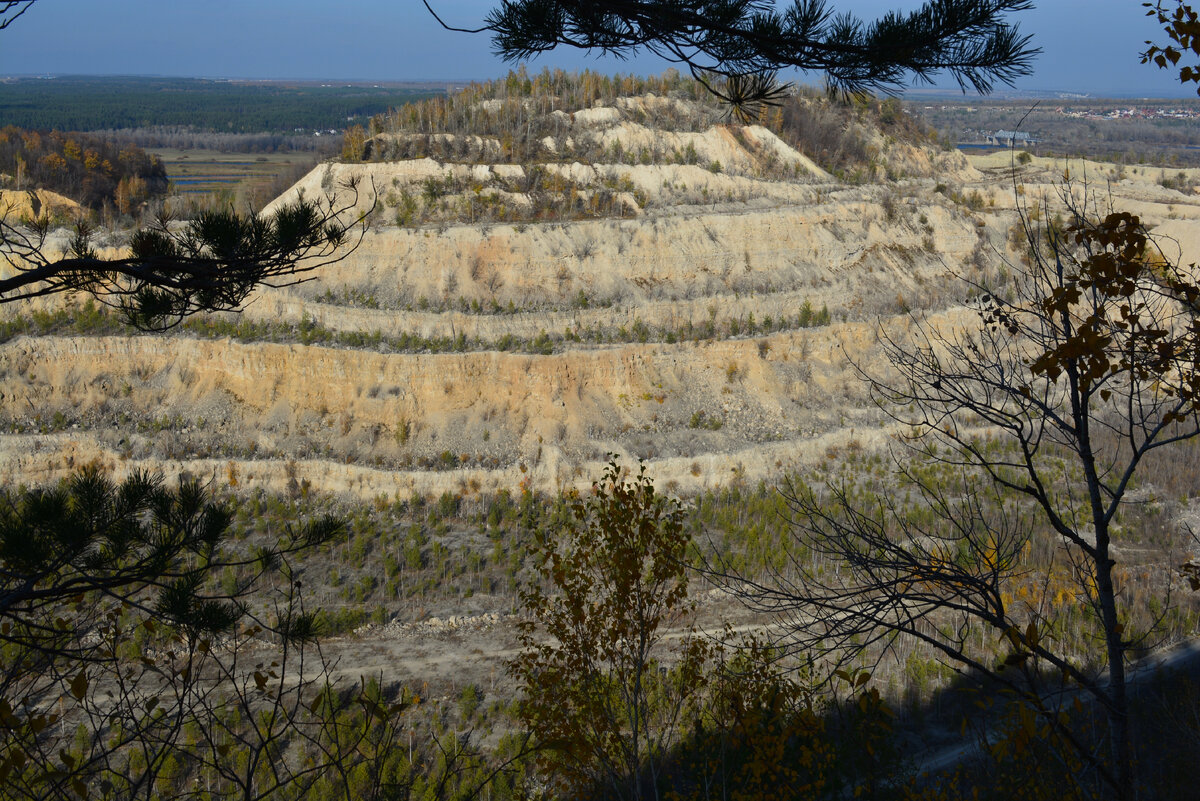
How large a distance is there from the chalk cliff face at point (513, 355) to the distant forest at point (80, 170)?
8729mm

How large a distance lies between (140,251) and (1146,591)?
670 inches

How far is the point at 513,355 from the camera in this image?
2158 centimetres

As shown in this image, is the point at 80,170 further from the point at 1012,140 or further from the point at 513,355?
the point at 1012,140

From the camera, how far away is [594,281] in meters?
23.8

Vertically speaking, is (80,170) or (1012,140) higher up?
(80,170)

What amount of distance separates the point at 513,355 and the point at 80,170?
20.6 m

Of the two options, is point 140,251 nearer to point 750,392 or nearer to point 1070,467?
point 750,392

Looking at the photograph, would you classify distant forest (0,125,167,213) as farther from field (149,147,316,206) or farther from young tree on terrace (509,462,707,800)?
young tree on terrace (509,462,707,800)

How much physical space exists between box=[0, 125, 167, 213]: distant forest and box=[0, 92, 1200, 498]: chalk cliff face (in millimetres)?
8729

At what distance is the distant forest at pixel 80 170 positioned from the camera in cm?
2842

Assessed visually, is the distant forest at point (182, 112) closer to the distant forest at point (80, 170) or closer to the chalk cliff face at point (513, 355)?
the distant forest at point (80, 170)

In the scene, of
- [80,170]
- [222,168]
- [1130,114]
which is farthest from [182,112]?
[1130,114]

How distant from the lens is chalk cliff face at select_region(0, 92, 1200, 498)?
20.3 m

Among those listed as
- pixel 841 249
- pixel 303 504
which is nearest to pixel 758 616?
pixel 303 504
